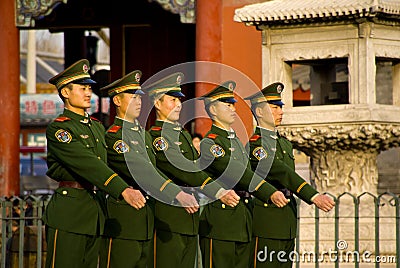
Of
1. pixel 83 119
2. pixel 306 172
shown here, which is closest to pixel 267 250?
pixel 83 119

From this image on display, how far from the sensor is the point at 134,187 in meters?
7.29

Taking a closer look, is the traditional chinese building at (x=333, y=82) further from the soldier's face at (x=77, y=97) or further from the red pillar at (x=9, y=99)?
the soldier's face at (x=77, y=97)

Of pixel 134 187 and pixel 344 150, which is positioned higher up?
pixel 344 150

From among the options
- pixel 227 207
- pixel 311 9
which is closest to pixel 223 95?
pixel 227 207

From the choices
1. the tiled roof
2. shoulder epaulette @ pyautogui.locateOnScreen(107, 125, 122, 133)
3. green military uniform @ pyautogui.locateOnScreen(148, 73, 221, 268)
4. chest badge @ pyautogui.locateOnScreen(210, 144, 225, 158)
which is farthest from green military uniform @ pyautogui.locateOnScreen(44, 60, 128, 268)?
the tiled roof

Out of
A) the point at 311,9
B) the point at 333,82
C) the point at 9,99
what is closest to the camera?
the point at 311,9

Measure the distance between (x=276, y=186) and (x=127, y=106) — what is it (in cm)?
140

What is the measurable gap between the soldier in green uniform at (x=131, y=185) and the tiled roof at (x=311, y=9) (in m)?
4.43

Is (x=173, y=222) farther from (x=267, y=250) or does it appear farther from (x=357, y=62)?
(x=357, y=62)

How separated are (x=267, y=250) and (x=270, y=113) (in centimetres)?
98

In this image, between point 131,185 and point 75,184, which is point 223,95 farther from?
point 75,184

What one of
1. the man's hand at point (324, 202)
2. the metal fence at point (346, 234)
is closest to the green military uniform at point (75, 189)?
the man's hand at point (324, 202)

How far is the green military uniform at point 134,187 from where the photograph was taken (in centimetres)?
711

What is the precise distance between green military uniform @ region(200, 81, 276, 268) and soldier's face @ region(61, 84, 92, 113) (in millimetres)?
1153
